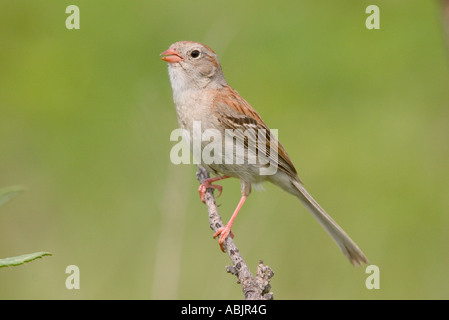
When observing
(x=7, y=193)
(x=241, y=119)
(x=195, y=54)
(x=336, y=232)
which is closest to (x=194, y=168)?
(x=241, y=119)

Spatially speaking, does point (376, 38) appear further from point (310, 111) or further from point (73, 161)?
point (73, 161)

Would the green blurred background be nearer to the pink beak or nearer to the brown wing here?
the pink beak

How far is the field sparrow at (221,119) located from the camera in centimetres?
427

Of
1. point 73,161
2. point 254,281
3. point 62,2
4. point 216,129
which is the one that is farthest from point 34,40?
point 254,281

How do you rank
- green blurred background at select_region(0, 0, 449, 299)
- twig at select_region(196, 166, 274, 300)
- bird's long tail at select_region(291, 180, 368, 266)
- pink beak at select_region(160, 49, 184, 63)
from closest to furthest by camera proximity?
twig at select_region(196, 166, 274, 300)
bird's long tail at select_region(291, 180, 368, 266)
pink beak at select_region(160, 49, 184, 63)
green blurred background at select_region(0, 0, 449, 299)

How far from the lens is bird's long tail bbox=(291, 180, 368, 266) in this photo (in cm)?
409

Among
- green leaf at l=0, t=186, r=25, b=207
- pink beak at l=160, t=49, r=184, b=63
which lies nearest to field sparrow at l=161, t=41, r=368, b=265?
pink beak at l=160, t=49, r=184, b=63

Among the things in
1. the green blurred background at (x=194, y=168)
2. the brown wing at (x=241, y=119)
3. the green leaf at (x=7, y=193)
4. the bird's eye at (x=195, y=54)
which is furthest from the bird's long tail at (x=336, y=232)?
the green leaf at (x=7, y=193)

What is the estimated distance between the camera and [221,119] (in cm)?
430

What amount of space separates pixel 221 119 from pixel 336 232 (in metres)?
1.00

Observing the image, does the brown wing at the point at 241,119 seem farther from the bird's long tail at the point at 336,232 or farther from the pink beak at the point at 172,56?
the pink beak at the point at 172,56

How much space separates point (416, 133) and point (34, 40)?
3.87m

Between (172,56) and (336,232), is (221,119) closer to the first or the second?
(172,56)

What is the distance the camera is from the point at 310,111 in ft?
22.2
